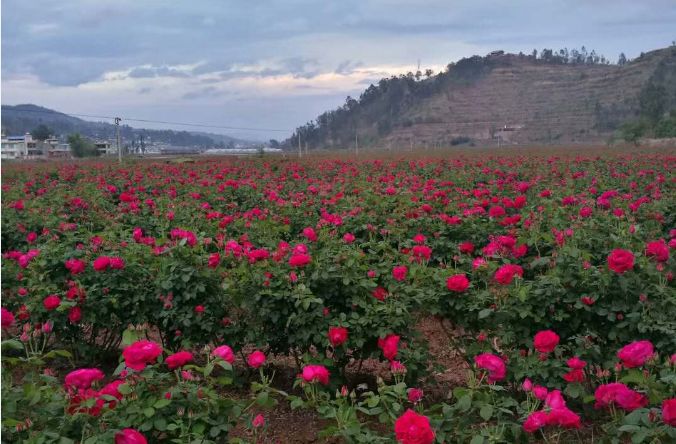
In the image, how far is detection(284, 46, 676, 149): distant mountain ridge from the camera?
7538 cm

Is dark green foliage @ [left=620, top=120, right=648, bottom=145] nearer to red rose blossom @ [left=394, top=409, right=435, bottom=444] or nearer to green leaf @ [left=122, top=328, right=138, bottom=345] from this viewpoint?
green leaf @ [left=122, top=328, right=138, bottom=345]

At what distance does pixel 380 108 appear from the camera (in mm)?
97750

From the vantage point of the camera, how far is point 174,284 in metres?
3.71

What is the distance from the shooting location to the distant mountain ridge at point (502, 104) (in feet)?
247

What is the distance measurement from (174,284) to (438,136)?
8136 cm

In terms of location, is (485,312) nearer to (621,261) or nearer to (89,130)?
(621,261)

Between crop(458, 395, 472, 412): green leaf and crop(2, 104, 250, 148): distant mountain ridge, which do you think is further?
crop(2, 104, 250, 148): distant mountain ridge

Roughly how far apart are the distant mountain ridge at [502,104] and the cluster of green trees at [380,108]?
150 mm

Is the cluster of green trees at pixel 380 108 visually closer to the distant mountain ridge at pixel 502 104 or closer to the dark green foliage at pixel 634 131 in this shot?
the distant mountain ridge at pixel 502 104

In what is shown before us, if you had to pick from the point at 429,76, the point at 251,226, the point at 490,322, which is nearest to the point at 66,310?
the point at 251,226

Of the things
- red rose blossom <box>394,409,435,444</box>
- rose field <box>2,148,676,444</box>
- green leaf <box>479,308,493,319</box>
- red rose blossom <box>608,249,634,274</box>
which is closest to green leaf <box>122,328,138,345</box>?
rose field <box>2,148,676,444</box>

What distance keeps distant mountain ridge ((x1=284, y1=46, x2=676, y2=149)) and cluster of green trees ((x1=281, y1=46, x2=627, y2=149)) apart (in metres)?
0.15

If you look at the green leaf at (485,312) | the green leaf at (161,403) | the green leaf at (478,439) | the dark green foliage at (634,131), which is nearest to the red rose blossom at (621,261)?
the green leaf at (485,312)

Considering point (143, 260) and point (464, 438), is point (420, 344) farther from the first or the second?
point (143, 260)
